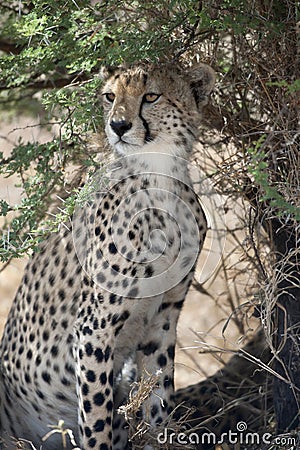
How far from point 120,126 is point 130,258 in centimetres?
53

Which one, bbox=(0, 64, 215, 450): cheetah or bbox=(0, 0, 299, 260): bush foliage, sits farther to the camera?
bbox=(0, 64, 215, 450): cheetah

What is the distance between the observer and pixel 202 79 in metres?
3.71

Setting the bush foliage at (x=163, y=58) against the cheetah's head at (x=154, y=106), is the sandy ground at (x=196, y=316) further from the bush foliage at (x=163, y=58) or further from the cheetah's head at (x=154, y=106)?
the cheetah's head at (x=154, y=106)

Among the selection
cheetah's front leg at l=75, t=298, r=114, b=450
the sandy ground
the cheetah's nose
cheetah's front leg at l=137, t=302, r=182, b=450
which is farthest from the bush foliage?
the sandy ground

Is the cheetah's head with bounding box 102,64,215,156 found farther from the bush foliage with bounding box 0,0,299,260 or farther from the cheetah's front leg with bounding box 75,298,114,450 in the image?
the cheetah's front leg with bounding box 75,298,114,450

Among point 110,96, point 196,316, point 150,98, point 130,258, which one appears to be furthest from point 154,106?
point 196,316

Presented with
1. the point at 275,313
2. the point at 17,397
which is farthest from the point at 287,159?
the point at 17,397

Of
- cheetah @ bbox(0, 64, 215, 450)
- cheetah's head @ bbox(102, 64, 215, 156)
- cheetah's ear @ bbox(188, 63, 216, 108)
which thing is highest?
cheetah's ear @ bbox(188, 63, 216, 108)

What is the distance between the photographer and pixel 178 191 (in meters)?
3.74

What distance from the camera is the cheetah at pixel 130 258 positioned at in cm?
361

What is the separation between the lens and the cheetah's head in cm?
349

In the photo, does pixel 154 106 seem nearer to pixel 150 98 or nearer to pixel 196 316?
pixel 150 98

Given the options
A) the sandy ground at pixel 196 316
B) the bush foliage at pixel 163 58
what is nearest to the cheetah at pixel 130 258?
the bush foliage at pixel 163 58

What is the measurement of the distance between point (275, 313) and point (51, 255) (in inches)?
40.5
